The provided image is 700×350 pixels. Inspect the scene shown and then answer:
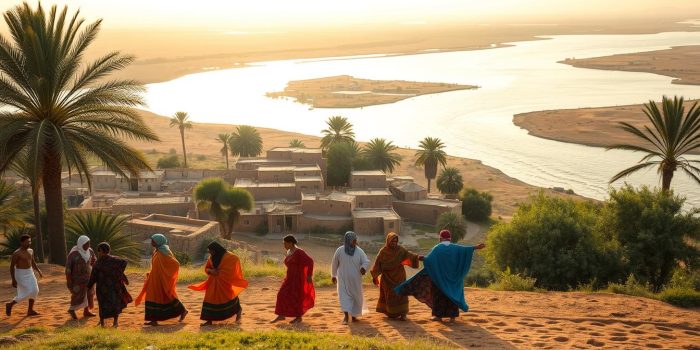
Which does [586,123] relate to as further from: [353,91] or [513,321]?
[513,321]

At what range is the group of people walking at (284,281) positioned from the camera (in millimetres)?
9852

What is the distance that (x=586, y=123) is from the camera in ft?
214

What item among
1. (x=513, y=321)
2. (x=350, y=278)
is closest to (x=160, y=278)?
(x=350, y=278)

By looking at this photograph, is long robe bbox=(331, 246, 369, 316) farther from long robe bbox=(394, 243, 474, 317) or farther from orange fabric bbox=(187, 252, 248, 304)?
orange fabric bbox=(187, 252, 248, 304)

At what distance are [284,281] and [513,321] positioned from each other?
3.30 meters

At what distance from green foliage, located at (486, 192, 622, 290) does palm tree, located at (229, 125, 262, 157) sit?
1415 inches

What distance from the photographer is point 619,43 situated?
539ft

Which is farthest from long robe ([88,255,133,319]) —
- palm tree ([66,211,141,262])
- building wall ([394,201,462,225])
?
building wall ([394,201,462,225])

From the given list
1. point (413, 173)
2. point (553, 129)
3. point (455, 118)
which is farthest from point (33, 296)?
point (455, 118)

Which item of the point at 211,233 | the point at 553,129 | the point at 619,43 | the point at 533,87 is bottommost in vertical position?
the point at 211,233

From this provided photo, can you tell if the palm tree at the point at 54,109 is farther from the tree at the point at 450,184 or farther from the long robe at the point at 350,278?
the tree at the point at 450,184

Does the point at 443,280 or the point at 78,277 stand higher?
the point at 78,277

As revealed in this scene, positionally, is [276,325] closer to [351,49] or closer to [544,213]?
[544,213]

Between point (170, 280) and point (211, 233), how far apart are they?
19.0 metres
